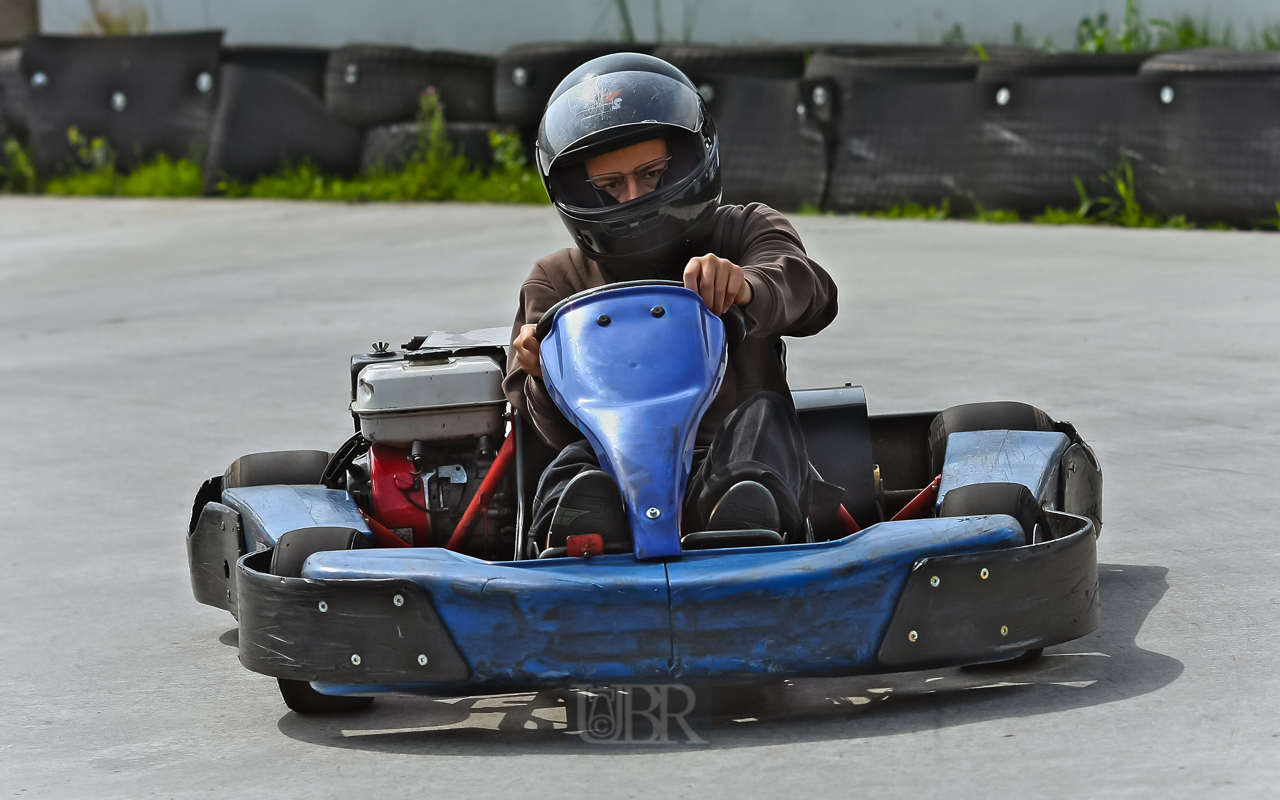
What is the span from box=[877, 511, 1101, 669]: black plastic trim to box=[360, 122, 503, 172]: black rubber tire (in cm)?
843

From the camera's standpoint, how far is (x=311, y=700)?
2873 mm

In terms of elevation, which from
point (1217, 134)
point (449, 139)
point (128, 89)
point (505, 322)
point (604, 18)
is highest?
point (604, 18)

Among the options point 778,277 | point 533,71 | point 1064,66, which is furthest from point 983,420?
point 533,71

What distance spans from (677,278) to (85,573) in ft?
5.12

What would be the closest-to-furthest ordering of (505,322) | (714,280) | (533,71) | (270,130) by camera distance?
(714,280) → (505,322) → (533,71) → (270,130)

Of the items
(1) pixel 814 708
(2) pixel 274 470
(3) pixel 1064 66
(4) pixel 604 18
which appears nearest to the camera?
(1) pixel 814 708

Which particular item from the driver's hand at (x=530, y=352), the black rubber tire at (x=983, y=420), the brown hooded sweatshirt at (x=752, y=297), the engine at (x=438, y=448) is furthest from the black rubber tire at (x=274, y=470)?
the black rubber tire at (x=983, y=420)

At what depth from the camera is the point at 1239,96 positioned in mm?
7879

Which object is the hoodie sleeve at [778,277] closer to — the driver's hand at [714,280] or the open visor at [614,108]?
the driver's hand at [714,280]

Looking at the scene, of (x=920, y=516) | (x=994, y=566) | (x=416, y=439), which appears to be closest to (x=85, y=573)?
(x=416, y=439)

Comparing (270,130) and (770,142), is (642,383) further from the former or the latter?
(270,130)

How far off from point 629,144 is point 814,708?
Answer: 1103mm

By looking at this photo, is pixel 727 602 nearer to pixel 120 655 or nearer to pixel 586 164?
pixel 586 164

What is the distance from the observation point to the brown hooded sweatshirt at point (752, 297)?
121 inches
